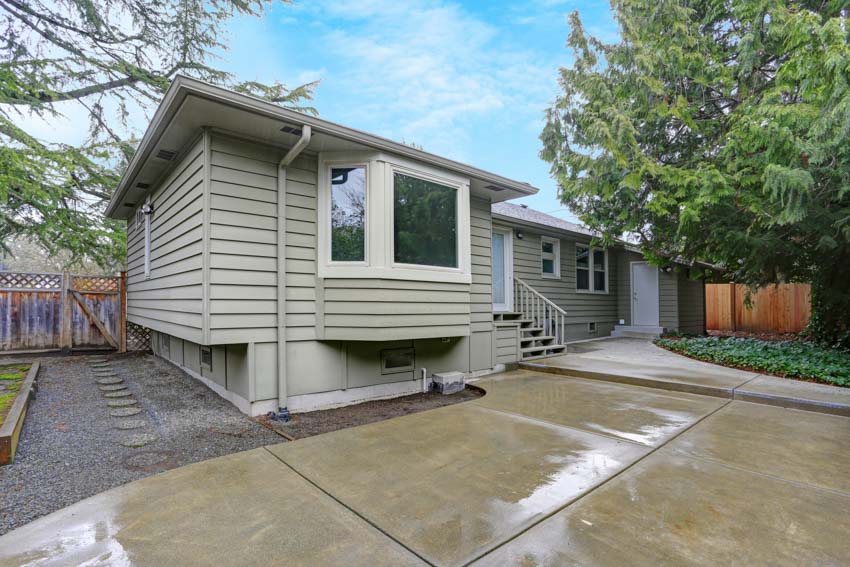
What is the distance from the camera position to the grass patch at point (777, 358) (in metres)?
5.31

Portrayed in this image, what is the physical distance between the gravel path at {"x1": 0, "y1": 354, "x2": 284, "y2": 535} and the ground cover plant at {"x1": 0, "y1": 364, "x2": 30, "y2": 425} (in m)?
0.20

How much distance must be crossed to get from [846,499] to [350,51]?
14495 mm

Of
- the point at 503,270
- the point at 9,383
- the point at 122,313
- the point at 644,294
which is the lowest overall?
the point at 9,383

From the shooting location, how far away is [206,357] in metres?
5.38

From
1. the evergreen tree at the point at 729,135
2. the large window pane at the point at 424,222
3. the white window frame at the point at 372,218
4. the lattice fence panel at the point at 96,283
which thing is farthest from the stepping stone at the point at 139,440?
the evergreen tree at the point at 729,135

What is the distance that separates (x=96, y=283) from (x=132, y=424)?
20.6 feet

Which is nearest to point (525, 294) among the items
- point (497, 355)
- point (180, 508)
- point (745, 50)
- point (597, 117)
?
point (497, 355)

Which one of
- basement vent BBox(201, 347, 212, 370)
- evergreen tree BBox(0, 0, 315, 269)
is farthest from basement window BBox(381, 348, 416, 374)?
evergreen tree BBox(0, 0, 315, 269)

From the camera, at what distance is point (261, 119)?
374 cm

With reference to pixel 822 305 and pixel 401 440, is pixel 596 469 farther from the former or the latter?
pixel 822 305

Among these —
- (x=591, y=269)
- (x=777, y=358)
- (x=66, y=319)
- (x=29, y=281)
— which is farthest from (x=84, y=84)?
(x=777, y=358)

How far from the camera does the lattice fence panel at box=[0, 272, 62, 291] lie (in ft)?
25.3

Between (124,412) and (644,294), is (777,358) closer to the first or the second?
(644,294)

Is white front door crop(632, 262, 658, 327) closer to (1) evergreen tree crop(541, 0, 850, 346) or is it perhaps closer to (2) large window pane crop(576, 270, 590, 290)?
(2) large window pane crop(576, 270, 590, 290)
